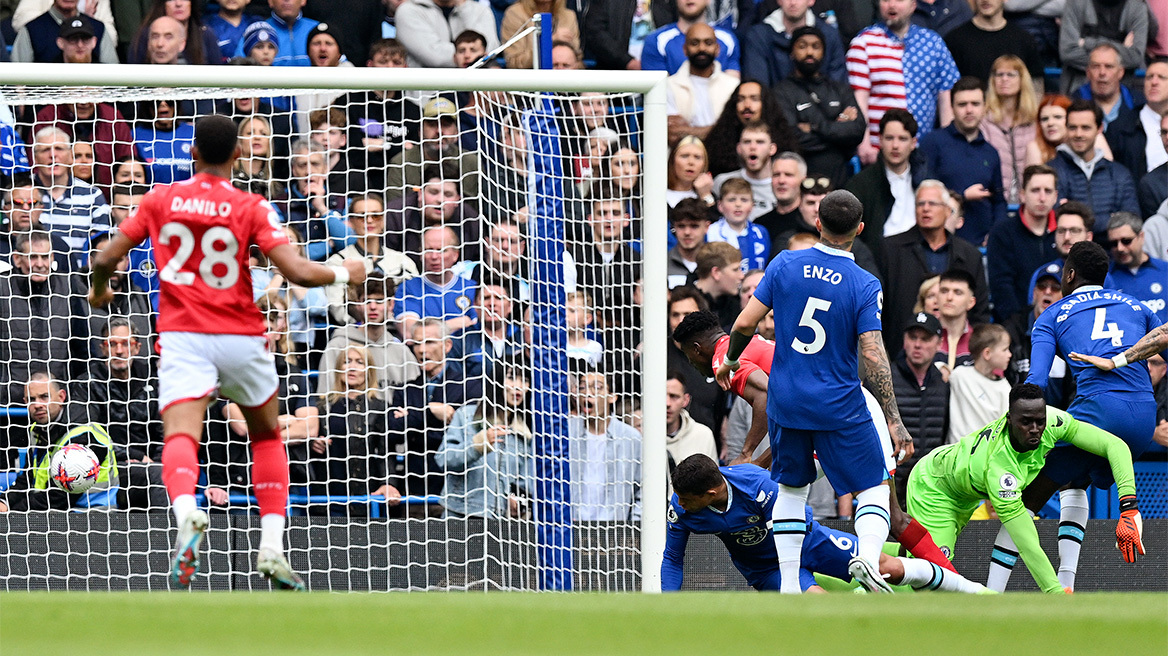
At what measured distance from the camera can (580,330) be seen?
24.3 ft

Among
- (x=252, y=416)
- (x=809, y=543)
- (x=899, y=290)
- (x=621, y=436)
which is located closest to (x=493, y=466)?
(x=621, y=436)

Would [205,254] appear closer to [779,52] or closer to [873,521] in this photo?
[873,521]

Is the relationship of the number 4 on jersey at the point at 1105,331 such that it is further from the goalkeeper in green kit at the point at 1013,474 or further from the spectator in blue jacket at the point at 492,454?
the spectator in blue jacket at the point at 492,454

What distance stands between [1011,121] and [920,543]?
4056 mm

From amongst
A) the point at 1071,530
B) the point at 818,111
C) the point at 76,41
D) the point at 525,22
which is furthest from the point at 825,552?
the point at 76,41

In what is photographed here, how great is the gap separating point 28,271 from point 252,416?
3.54 metres

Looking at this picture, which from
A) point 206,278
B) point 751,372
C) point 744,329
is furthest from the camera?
point 751,372

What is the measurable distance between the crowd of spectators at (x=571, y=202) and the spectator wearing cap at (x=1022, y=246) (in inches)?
0.9

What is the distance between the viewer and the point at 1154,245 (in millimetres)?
9367

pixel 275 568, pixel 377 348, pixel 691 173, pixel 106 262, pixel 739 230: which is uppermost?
pixel 691 173

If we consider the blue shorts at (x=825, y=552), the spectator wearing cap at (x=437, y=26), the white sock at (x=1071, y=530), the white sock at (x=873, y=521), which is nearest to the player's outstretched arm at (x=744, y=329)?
the white sock at (x=873, y=521)

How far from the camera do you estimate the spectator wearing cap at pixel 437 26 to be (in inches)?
373

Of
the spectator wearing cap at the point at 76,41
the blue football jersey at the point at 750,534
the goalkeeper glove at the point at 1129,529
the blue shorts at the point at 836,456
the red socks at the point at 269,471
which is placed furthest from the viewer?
the spectator wearing cap at the point at 76,41

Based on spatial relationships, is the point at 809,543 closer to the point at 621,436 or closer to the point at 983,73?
the point at 621,436
